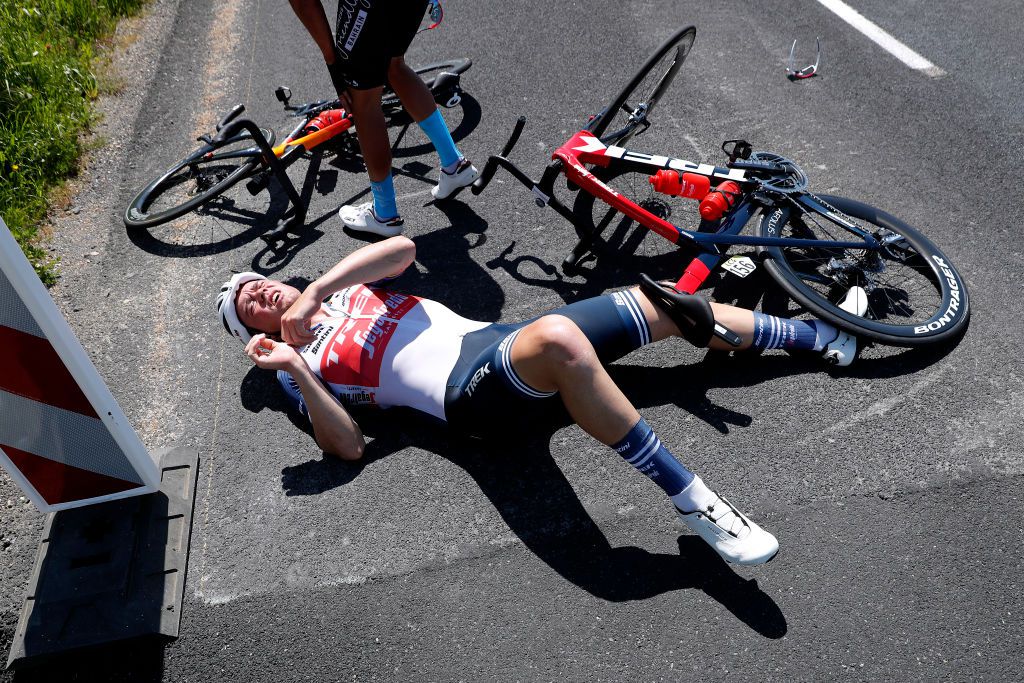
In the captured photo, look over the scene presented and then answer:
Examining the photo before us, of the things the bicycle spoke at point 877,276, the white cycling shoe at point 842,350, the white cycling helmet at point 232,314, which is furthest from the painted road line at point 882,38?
the white cycling helmet at point 232,314

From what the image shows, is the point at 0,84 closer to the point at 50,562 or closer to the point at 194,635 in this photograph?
the point at 50,562

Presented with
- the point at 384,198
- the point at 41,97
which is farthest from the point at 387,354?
the point at 41,97

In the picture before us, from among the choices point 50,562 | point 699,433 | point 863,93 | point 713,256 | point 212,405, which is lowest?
point 50,562

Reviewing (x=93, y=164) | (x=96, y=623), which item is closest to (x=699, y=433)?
(x=96, y=623)

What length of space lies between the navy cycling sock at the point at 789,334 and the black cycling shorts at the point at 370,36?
→ 2.42 metres

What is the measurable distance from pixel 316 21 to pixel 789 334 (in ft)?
9.77

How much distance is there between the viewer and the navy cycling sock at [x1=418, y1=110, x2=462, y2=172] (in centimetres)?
464

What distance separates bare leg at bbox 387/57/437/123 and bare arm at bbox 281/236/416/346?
1.32m

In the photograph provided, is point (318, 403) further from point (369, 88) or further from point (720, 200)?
point (720, 200)

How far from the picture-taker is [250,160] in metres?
5.23

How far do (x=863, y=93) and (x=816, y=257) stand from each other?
2.21m

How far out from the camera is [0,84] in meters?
5.78

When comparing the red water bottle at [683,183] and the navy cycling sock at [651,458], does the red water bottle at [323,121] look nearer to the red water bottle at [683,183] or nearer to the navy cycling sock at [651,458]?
the red water bottle at [683,183]

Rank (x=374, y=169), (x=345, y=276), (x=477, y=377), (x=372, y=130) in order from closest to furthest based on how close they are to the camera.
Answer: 1. (x=477, y=377)
2. (x=345, y=276)
3. (x=372, y=130)
4. (x=374, y=169)
